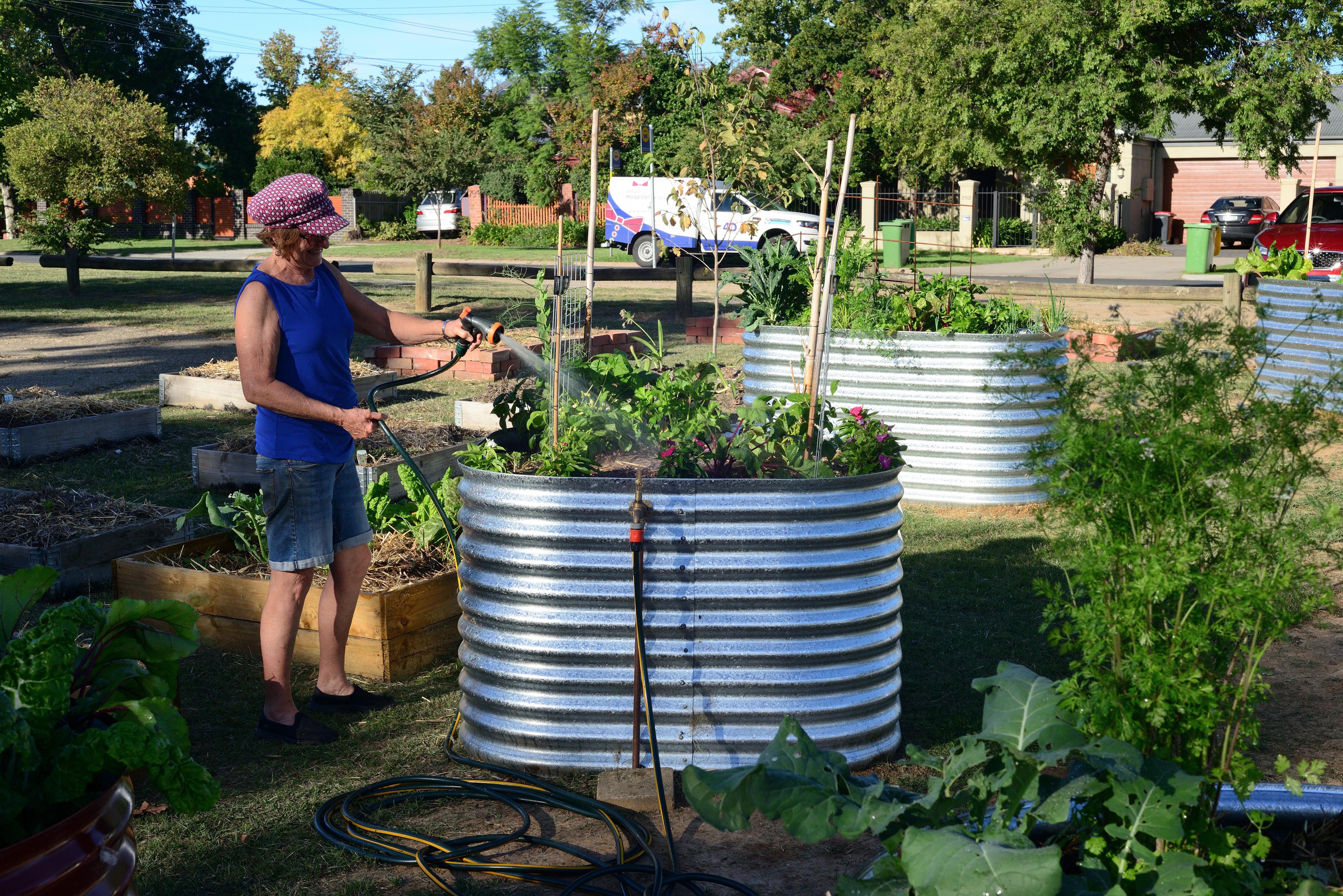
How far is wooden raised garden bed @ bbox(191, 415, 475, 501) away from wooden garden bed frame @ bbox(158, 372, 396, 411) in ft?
7.35

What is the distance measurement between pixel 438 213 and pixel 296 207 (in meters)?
35.5

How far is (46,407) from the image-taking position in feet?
25.4

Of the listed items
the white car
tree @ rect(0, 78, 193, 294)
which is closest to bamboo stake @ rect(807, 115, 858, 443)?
tree @ rect(0, 78, 193, 294)

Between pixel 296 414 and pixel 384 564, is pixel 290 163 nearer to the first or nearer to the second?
pixel 384 564

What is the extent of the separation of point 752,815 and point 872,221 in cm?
3411

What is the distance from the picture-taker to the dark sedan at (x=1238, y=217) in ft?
115

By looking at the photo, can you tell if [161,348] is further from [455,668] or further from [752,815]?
[752,815]

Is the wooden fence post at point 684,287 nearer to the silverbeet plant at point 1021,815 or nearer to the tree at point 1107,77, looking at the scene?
the tree at point 1107,77

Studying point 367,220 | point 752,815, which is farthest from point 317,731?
point 367,220

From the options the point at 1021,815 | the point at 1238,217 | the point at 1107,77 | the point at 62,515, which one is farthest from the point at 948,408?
the point at 1238,217

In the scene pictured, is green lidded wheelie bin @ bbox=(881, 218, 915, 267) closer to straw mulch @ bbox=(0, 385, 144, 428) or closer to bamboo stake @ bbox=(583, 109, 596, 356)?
straw mulch @ bbox=(0, 385, 144, 428)

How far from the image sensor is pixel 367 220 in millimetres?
41906

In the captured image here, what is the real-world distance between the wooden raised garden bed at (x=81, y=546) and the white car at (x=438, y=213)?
3364cm

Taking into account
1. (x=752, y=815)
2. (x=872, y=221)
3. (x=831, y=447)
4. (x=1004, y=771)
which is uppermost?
(x=872, y=221)
